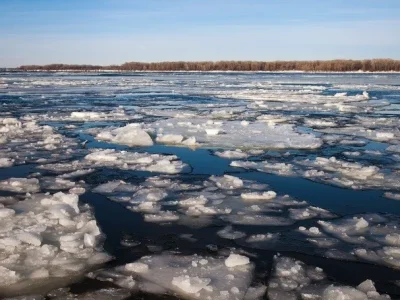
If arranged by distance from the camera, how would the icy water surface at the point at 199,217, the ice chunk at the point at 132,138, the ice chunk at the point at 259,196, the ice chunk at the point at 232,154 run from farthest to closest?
the ice chunk at the point at 132,138
the ice chunk at the point at 232,154
the ice chunk at the point at 259,196
the icy water surface at the point at 199,217

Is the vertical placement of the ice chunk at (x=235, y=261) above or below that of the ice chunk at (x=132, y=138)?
below

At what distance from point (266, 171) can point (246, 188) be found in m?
0.94

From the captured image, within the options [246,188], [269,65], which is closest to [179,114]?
[246,188]

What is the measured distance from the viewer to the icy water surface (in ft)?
9.54

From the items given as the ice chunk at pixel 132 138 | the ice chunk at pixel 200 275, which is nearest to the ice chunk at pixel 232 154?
the ice chunk at pixel 132 138

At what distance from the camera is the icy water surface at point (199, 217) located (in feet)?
9.54

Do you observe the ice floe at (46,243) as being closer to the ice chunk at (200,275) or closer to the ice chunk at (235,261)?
the ice chunk at (200,275)

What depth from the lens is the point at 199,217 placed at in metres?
4.20

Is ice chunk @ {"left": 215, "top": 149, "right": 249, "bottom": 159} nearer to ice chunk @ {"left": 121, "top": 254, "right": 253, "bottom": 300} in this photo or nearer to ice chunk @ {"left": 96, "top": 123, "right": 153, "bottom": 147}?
ice chunk @ {"left": 96, "top": 123, "right": 153, "bottom": 147}

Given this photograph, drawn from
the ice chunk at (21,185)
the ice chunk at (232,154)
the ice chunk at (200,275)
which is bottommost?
the ice chunk at (200,275)

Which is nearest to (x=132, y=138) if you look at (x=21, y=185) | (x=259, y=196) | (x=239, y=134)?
(x=239, y=134)

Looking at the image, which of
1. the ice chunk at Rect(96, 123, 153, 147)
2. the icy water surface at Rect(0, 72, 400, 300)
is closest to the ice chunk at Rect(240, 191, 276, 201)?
the icy water surface at Rect(0, 72, 400, 300)

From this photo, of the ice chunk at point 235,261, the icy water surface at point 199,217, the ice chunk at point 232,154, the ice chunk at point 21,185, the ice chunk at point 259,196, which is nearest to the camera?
the icy water surface at point 199,217

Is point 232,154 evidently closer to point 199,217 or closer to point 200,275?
point 199,217
